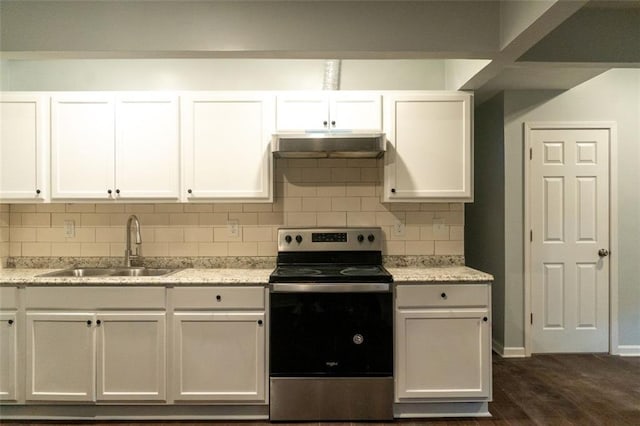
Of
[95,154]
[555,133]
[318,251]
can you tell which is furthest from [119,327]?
[555,133]

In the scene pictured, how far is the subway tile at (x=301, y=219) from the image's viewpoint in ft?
9.61

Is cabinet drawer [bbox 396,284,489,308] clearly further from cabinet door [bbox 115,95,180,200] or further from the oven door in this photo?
cabinet door [bbox 115,95,180,200]

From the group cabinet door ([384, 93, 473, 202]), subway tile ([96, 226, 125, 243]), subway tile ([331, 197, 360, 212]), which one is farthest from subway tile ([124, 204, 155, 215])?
cabinet door ([384, 93, 473, 202])

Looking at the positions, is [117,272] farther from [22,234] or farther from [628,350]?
[628,350]

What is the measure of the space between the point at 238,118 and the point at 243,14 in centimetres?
69

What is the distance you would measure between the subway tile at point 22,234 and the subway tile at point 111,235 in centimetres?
49

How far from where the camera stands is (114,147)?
2.64 metres

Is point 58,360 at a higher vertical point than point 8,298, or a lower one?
lower

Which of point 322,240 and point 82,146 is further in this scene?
point 322,240

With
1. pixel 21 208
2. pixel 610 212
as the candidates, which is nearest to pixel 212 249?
pixel 21 208

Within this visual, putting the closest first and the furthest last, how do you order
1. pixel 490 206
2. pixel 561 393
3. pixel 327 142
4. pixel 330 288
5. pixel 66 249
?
pixel 330 288
pixel 327 142
pixel 561 393
pixel 66 249
pixel 490 206

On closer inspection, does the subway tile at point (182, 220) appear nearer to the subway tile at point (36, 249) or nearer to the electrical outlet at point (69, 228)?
the electrical outlet at point (69, 228)

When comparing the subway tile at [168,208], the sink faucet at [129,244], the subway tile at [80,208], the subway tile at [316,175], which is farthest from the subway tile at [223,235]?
the subway tile at [80,208]

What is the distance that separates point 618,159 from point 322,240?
2.87 m
